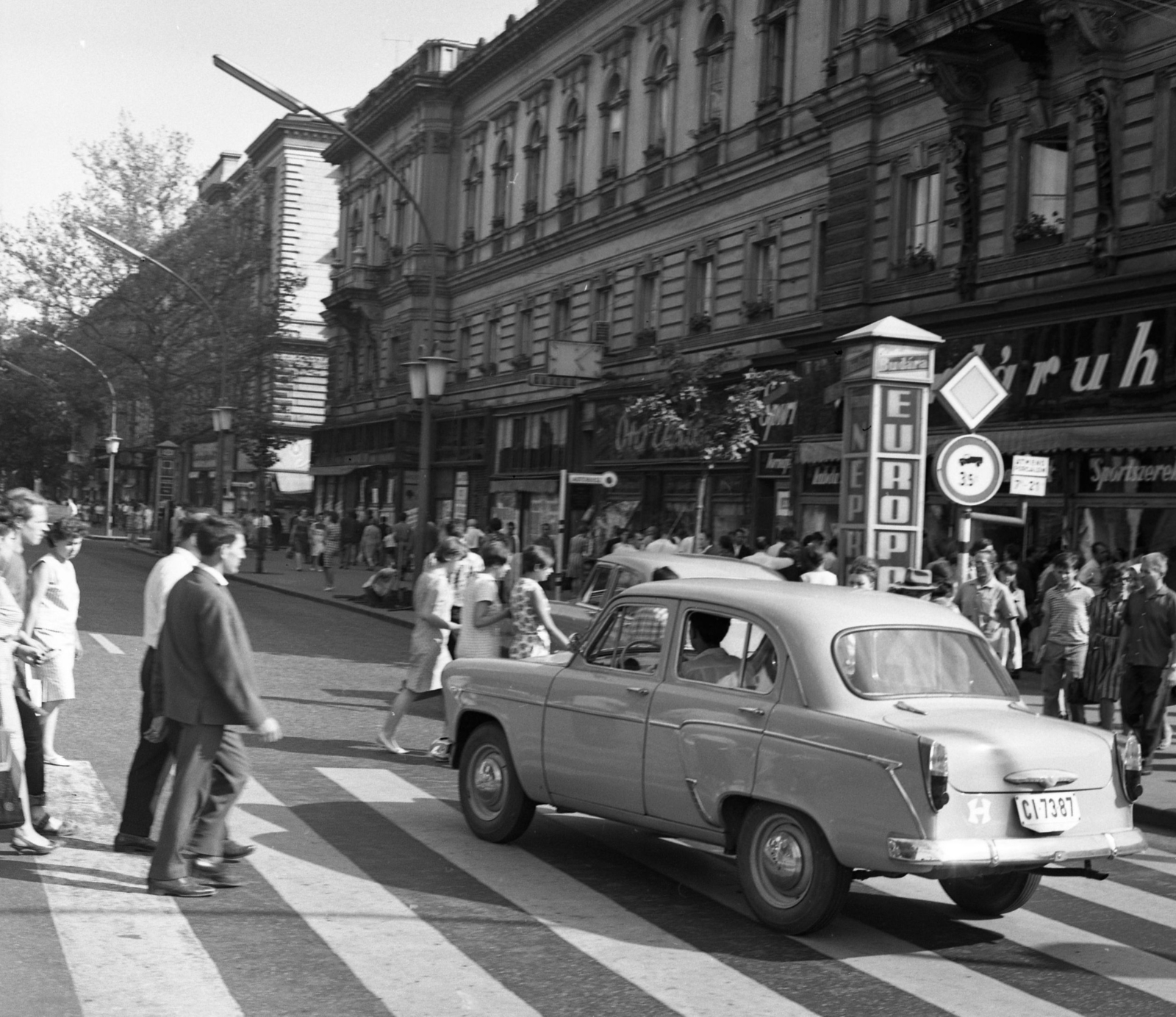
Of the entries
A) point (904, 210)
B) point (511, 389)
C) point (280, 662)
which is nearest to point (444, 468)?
point (511, 389)

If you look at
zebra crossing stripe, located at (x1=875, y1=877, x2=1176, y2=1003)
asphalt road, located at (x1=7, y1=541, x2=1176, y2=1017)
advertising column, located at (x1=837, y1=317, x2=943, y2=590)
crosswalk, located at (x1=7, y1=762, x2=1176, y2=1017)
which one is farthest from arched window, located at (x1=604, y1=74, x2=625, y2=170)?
zebra crossing stripe, located at (x1=875, y1=877, x2=1176, y2=1003)

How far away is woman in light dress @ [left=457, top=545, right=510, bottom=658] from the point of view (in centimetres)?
1230

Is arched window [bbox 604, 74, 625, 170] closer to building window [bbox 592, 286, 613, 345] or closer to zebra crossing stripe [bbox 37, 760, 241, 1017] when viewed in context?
building window [bbox 592, 286, 613, 345]

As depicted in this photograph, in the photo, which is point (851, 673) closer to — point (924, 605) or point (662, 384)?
point (924, 605)

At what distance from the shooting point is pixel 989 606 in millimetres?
15391

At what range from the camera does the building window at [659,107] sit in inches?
1447

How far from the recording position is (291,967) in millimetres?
6305

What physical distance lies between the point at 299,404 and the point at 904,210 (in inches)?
1998

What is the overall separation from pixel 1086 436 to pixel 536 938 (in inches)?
656

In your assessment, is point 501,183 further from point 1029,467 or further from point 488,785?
point 488,785

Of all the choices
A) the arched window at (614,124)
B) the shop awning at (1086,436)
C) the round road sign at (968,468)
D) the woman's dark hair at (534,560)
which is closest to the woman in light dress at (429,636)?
the woman's dark hair at (534,560)

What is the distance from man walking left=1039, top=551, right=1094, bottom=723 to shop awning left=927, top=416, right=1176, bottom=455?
6365 mm

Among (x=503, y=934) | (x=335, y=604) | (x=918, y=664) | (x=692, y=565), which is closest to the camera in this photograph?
(x=503, y=934)

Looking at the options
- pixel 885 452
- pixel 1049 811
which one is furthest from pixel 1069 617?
pixel 1049 811
